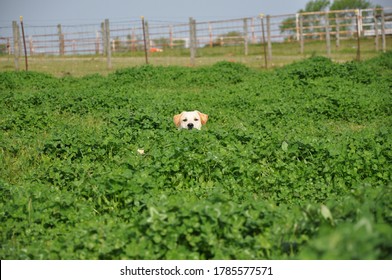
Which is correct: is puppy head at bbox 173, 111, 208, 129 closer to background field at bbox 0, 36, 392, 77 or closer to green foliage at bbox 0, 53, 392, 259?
green foliage at bbox 0, 53, 392, 259

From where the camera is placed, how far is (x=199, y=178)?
625cm

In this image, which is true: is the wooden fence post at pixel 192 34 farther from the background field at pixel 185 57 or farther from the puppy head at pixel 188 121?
the puppy head at pixel 188 121

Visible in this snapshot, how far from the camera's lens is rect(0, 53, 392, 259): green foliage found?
4.11m

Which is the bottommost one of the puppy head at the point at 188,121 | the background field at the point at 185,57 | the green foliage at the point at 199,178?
the green foliage at the point at 199,178

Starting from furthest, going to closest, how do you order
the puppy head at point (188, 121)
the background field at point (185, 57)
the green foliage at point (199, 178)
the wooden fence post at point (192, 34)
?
1. the background field at point (185, 57)
2. the wooden fence post at point (192, 34)
3. the puppy head at point (188, 121)
4. the green foliage at point (199, 178)

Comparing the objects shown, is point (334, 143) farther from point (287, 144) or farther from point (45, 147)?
point (45, 147)

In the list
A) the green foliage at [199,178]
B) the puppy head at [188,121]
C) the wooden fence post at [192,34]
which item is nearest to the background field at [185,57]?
the wooden fence post at [192,34]

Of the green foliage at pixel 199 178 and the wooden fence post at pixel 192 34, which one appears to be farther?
the wooden fence post at pixel 192 34

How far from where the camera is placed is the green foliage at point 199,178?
4105 millimetres

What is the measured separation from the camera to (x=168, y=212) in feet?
13.9

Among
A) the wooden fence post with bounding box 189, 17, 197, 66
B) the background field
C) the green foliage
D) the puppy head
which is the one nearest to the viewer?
the green foliage

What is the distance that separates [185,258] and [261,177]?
2.43m

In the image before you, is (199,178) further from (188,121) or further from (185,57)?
(185,57)

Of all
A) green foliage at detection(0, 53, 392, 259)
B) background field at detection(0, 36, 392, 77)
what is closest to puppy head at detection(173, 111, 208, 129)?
green foliage at detection(0, 53, 392, 259)
